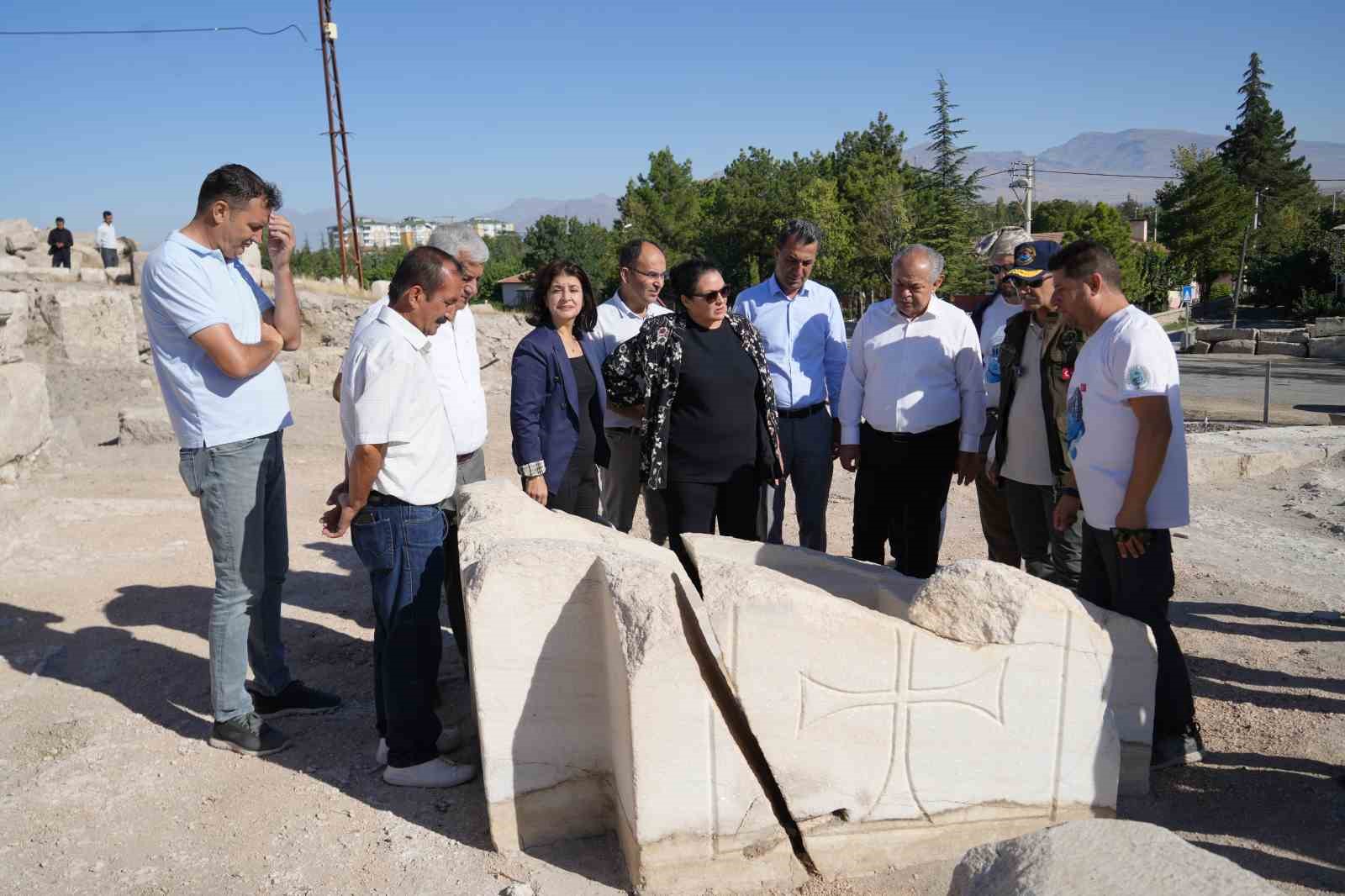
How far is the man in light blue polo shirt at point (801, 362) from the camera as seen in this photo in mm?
4688

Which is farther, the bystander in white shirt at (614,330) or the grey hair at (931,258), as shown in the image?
the bystander in white shirt at (614,330)

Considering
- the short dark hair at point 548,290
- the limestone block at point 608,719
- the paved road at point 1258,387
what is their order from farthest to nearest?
the paved road at point 1258,387, the short dark hair at point 548,290, the limestone block at point 608,719

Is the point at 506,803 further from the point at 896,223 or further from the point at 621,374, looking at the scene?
the point at 896,223

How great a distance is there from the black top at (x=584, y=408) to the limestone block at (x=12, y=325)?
22.1 ft

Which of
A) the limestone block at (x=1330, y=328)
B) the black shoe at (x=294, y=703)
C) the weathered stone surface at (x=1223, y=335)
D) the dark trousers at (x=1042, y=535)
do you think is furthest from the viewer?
the weathered stone surface at (x=1223, y=335)

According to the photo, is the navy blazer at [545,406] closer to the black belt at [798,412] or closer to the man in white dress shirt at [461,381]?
the man in white dress shirt at [461,381]

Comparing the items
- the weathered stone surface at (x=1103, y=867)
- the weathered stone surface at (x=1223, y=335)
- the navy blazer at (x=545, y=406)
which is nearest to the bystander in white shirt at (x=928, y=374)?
the navy blazer at (x=545, y=406)

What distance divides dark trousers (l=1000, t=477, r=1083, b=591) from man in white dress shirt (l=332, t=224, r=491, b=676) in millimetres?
2317

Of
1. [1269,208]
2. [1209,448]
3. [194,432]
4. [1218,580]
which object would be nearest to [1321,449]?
[1209,448]

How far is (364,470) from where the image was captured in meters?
3.07

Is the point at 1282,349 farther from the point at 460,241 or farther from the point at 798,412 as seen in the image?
the point at 460,241

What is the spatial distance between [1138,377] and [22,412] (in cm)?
755

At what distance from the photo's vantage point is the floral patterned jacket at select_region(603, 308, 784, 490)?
160 inches

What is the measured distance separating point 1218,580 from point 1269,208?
1924 inches
